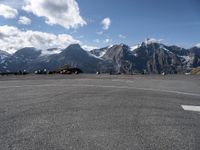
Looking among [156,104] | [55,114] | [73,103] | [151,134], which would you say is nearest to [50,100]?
[73,103]

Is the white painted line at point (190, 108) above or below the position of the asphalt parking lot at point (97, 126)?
below

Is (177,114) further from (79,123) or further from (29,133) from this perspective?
(29,133)

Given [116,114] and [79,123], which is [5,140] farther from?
[116,114]

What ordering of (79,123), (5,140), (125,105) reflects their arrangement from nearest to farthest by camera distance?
(5,140)
(79,123)
(125,105)

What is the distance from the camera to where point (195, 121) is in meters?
7.13

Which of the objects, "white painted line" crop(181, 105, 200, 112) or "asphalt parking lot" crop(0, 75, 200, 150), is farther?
"white painted line" crop(181, 105, 200, 112)

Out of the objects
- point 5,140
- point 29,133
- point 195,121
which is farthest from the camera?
point 195,121

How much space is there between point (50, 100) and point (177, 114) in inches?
163

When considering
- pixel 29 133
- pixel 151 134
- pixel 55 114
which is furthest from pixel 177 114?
pixel 29 133

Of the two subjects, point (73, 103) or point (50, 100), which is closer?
point (73, 103)

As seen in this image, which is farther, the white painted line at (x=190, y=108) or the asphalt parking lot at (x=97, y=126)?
the white painted line at (x=190, y=108)

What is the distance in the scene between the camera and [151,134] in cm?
573

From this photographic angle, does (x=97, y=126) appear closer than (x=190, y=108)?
Yes

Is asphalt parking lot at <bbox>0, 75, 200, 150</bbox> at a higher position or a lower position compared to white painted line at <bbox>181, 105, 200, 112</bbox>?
higher
